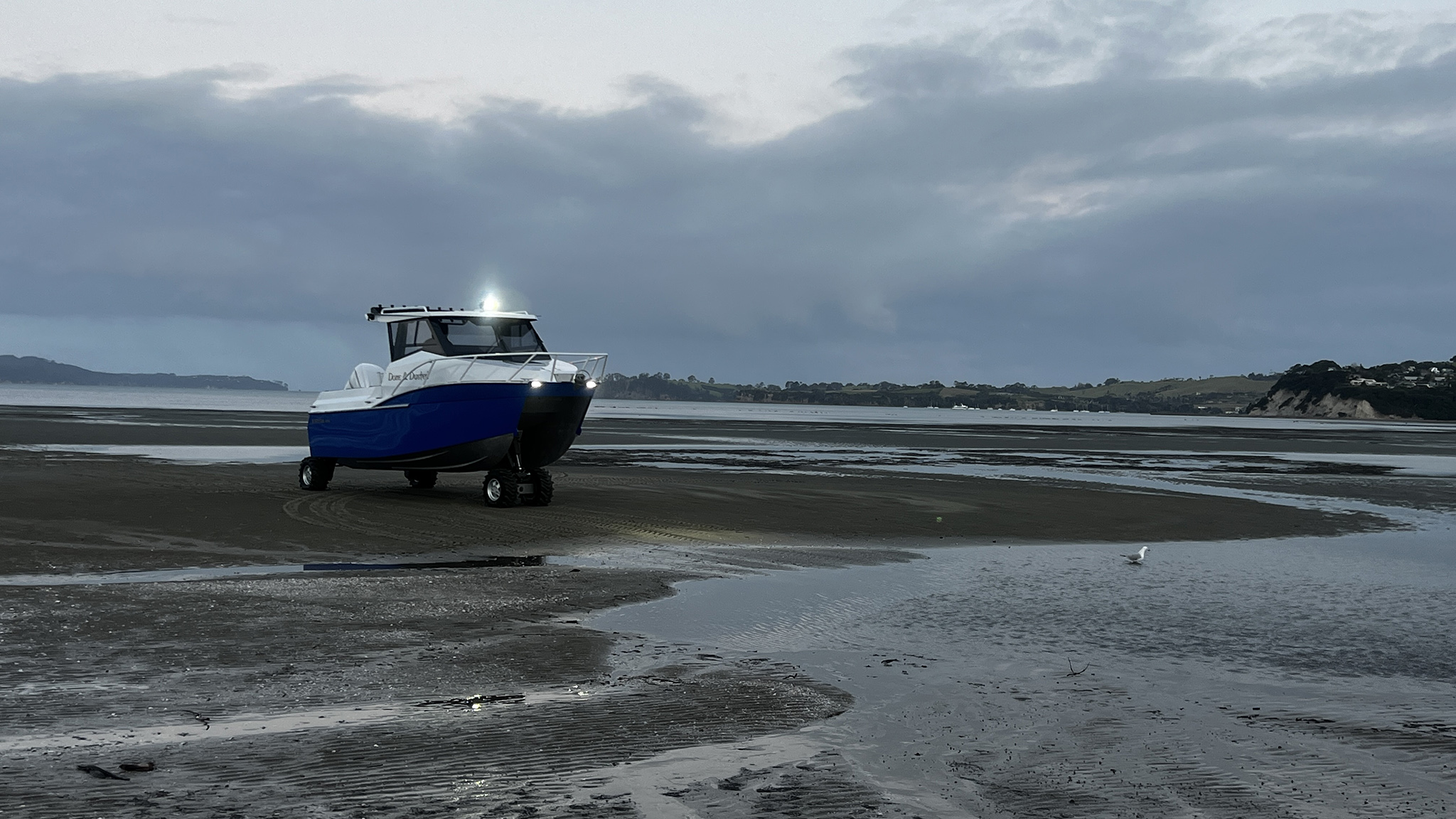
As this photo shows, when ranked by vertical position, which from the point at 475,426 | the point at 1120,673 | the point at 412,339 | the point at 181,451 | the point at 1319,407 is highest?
the point at 412,339

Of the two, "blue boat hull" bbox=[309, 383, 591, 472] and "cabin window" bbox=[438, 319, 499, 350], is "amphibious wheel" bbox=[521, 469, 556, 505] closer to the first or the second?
"blue boat hull" bbox=[309, 383, 591, 472]

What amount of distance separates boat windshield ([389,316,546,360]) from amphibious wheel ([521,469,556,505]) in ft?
7.89

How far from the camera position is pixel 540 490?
18.0 metres

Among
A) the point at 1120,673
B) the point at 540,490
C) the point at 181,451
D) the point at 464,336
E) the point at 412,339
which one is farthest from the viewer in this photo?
the point at 181,451

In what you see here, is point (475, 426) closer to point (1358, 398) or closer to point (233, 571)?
point (233, 571)

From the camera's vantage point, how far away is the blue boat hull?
18172 millimetres

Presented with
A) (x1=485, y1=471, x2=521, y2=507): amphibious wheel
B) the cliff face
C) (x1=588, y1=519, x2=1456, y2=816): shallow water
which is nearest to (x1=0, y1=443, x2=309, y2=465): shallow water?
(x1=485, y1=471, x2=521, y2=507): amphibious wheel

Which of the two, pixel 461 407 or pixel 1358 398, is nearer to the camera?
pixel 461 407

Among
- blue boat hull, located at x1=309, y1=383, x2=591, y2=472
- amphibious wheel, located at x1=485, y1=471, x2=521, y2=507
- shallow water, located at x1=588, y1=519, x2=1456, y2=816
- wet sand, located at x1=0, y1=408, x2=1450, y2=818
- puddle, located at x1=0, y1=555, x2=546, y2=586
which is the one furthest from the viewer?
blue boat hull, located at x1=309, y1=383, x2=591, y2=472

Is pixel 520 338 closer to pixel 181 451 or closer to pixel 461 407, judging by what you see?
pixel 461 407

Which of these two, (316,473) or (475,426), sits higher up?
(475,426)

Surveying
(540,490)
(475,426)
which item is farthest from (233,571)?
(475,426)

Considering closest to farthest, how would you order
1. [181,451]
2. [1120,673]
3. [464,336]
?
1. [1120,673]
2. [464,336]
3. [181,451]

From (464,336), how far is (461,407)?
1512 mm
